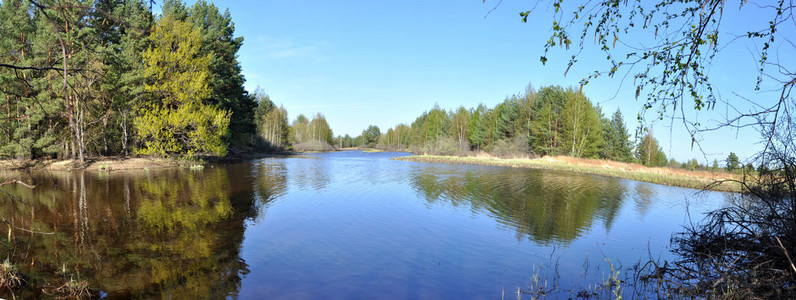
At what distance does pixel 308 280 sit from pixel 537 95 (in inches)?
2114

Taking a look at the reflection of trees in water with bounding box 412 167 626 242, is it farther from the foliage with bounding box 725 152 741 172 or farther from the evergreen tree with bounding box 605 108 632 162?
the evergreen tree with bounding box 605 108 632 162

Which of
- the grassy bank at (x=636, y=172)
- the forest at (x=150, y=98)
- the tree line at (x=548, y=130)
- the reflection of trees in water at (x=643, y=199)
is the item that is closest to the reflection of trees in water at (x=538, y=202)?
the reflection of trees in water at (x=643, y=199)

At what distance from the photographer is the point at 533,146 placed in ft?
176

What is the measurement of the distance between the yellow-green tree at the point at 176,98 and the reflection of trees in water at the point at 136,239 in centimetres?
1072

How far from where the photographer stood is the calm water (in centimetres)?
607

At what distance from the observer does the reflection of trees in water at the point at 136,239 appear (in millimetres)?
5852

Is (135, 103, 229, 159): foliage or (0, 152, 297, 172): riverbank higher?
(135, 103, 229, 159): foliage

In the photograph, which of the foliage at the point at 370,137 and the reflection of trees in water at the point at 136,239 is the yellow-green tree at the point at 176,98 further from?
the foliage at the point at 370,137

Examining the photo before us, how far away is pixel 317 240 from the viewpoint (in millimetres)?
8812

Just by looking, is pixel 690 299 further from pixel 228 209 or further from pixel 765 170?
pixel 228 209

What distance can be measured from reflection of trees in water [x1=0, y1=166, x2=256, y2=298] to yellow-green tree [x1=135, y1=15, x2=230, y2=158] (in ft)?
35.2

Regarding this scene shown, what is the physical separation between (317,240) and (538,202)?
9564mm

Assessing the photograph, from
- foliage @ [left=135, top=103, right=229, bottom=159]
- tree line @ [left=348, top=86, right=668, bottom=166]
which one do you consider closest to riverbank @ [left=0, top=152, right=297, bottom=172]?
foliage @ [left=135, top=103, right=229, bottom=159]

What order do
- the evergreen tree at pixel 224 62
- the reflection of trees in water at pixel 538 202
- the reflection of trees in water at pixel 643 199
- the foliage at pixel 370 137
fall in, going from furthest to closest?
the foliage at pixel 370 137 < the evergreen tree at pixel 224 62 < the reflection of trees in water at pixel 643 199 < the reflection of trees in water at pixel 538 202
